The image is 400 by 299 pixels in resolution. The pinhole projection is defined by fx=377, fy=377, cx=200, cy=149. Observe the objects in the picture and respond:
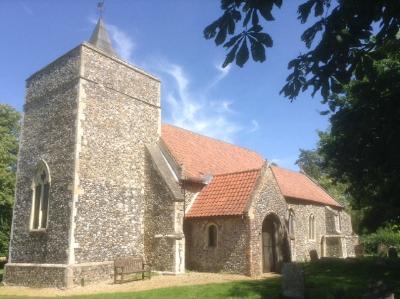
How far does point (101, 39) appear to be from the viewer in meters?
21.1

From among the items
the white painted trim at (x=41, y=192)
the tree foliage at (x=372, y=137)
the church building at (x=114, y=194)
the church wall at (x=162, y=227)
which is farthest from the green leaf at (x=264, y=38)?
the white painted trim at (x=41, y=192)

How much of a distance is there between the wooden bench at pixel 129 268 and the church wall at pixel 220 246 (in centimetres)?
240

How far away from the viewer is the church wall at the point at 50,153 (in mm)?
16003

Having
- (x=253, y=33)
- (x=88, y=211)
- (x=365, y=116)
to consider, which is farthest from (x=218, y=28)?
(x=88, y=211)

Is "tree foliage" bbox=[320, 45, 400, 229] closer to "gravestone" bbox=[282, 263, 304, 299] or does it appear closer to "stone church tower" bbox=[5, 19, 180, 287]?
"gravestone" bbox=[282, 263, 304, 299]

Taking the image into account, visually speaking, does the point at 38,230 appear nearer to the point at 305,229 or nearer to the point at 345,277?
the point at 345,277

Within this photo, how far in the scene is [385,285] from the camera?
28.8 feet

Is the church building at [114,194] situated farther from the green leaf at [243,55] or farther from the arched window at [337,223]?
the green leaf at [243,55]

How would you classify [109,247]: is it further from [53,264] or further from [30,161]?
[30,161]

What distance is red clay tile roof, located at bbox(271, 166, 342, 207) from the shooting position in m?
25.1

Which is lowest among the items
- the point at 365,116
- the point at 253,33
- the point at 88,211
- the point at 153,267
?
the point at 153,267

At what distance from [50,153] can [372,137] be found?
13619mm

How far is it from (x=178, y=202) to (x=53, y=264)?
5.83 metres

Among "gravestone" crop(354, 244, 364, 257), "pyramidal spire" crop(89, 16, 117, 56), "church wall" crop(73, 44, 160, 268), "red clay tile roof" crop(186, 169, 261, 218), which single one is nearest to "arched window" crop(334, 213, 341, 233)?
"gravestone" crop(354, 244, 364, 257)
